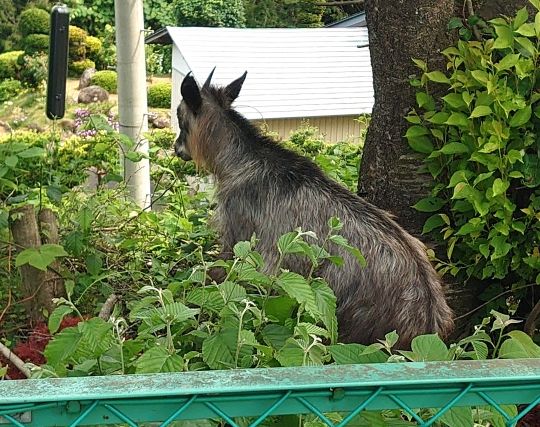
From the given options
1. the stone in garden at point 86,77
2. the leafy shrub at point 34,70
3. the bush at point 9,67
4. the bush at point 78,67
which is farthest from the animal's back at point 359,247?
the bush at point 78,67

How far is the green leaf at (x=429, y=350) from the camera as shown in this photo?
233 centimetres

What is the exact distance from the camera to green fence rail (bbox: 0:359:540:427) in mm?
→ 1745

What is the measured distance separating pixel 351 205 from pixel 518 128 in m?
0.93

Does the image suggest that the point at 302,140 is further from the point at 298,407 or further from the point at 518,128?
the point at 298,407

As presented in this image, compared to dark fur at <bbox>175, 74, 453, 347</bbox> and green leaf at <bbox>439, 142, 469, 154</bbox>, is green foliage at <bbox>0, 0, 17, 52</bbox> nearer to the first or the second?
dark fur at <bbox>175, 74, 453, 347</bbox>

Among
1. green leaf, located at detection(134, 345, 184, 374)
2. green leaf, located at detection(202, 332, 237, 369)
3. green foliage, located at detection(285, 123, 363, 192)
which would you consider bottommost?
green leaf, located at detection(202, 332, 237, 369)

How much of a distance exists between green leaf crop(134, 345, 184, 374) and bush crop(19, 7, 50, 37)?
2755 centimetres

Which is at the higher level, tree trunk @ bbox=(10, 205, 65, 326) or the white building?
the white building

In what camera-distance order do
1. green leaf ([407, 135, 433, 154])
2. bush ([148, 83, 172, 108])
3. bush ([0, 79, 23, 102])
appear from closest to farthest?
green leaf ([407, 135, 433, 154]) → bush ([148, 83, 172, 108]) → bush ([0, 79, 23, 102])

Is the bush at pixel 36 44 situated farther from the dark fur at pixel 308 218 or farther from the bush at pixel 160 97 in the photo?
the dark fur at pixel 308 218

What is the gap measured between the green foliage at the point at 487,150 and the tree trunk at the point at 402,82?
112 mm

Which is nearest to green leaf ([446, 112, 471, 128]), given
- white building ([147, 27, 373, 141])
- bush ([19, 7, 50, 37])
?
white building ([147, 27, 373, 141])

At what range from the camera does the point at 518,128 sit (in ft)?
13.2

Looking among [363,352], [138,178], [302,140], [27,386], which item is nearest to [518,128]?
[363,352]
